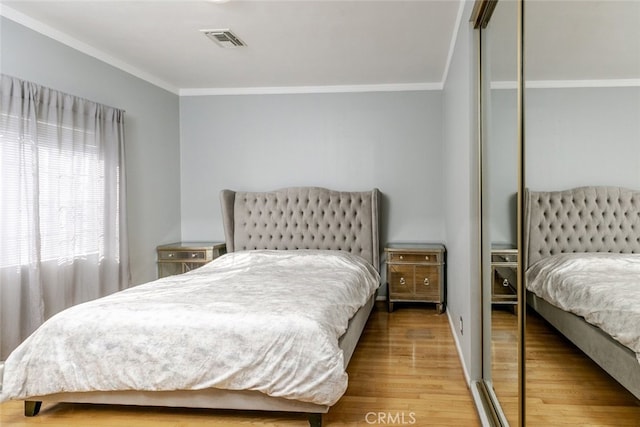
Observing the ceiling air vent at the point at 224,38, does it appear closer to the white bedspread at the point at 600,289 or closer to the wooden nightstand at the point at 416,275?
the wooden nightstand at the point at 416,275

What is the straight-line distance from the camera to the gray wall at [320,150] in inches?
192

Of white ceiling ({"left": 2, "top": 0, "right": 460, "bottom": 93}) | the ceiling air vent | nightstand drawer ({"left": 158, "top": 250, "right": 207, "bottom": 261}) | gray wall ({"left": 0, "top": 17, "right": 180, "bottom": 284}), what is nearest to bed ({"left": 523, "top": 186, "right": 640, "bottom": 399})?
white ceiling ({"left": 2, "top": 0, "right": 460, "bottom": 93})

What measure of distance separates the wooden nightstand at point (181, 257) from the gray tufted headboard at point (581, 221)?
3643 mm

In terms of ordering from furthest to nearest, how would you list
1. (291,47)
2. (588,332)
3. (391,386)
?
1. (291,47)
2. (391,386)
3. (588,332)

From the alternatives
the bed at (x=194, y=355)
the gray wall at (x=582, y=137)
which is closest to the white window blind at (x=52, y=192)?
the bed at (x=194, y=355)

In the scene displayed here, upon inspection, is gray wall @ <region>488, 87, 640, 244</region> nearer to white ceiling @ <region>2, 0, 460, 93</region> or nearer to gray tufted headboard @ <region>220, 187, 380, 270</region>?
white ceiling @ <region>2, 0, 460, 93</region>

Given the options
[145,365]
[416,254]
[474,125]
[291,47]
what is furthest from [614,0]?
[416,254]

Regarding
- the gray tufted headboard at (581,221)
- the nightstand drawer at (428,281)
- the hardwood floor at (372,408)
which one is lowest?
the hardwood floor at (372,408)

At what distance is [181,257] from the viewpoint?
4688 millimetres

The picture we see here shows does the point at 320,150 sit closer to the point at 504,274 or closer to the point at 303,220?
the point at 303,220

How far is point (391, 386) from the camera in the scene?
107 inches

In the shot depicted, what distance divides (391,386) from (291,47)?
8.91 ft

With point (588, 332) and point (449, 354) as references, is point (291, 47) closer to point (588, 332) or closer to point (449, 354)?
point (449, 354)

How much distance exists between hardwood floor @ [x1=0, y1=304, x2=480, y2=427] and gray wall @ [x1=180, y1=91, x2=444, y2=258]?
2.03 meters
